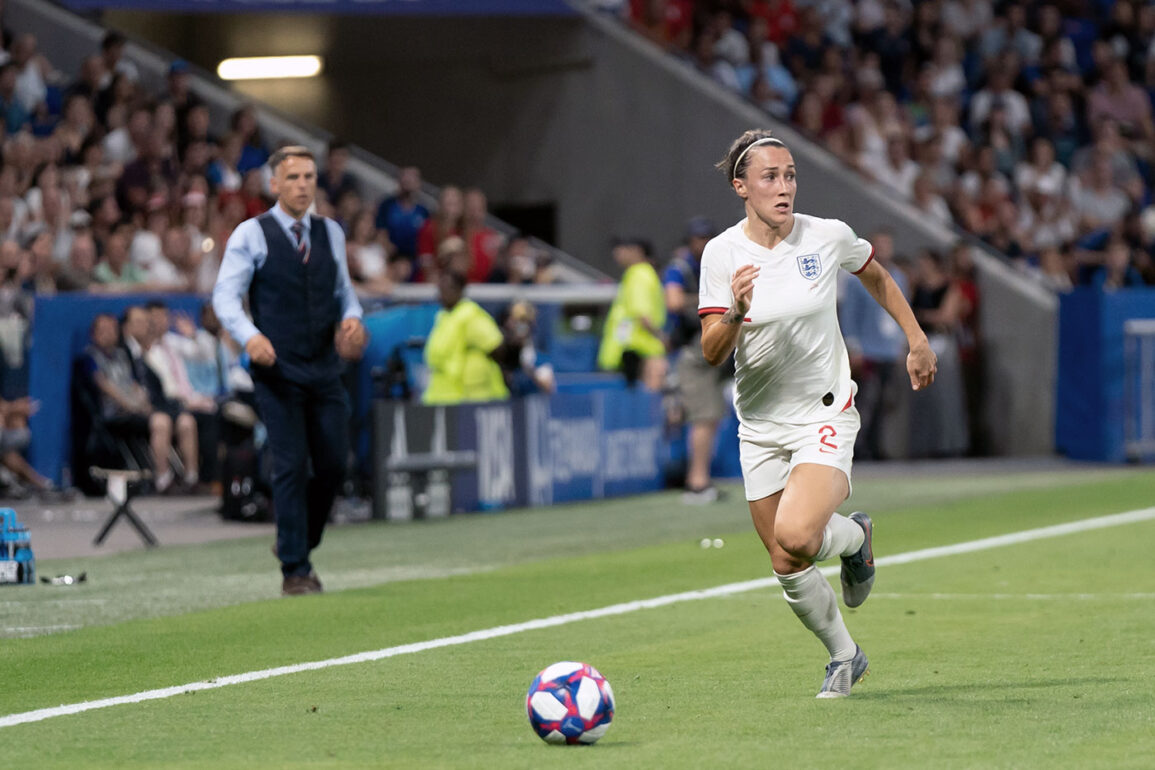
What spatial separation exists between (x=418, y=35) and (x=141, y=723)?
66.5ft

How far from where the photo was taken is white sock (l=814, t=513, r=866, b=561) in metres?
7.30

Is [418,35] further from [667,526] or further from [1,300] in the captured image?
[667,526]

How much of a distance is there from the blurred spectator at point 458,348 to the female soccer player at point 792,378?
31.4 feet

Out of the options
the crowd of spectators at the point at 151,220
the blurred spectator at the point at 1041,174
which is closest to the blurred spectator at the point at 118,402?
the crowd of spectators at the point at 151,220

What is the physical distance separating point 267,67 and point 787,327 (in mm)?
21272

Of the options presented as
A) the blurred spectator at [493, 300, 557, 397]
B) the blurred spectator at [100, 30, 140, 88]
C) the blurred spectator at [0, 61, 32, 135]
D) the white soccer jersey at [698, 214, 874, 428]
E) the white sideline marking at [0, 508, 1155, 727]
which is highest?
the blurred spectator at [100, 30, 140, 88]

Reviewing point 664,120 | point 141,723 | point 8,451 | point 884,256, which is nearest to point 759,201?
point 141,723

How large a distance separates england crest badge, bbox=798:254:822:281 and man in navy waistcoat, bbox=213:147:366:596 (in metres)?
3.99

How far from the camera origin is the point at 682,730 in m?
6.68

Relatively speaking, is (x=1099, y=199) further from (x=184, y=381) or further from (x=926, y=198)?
(x=184, y=381)

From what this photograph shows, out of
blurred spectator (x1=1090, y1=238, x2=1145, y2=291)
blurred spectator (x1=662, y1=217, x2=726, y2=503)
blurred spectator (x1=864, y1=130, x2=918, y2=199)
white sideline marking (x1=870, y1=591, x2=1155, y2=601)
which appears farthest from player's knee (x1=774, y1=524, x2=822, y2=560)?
blurred spectator (x1=864, y1=130, x2=918, y2=199)

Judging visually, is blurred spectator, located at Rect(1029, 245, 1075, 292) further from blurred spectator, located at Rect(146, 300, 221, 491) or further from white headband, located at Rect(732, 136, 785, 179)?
white headband, located at Rect(732, 136, 785, 179)

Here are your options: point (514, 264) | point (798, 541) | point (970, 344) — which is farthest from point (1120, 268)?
point (798, 541)

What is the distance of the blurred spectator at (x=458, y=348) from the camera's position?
56.0 feet
